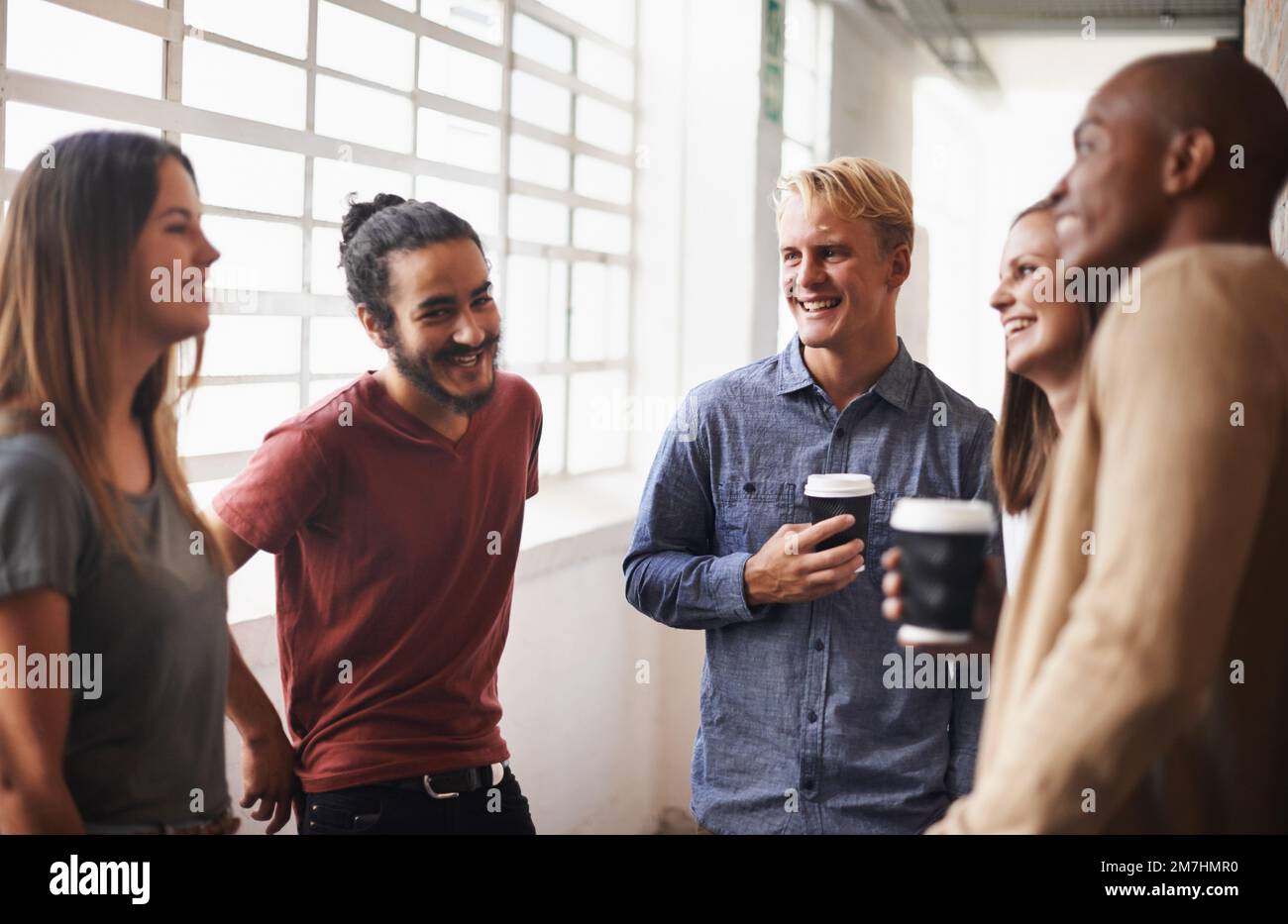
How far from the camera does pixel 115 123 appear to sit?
1.69 m

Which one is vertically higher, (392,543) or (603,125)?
(603,125)

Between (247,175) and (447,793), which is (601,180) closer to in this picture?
(247,175)

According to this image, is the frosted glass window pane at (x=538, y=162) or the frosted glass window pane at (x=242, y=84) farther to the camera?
the frosted glass window pane at (x=538, y=162)

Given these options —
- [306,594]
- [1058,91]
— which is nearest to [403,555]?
[306,594]

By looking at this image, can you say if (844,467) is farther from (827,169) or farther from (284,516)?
(284,516)

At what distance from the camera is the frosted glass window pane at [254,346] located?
1.90m

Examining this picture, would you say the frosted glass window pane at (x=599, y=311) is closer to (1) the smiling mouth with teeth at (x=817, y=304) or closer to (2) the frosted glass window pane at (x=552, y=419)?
(2) the frosted glass window pane at (x=552, y=419)

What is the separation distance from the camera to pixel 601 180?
264 cm

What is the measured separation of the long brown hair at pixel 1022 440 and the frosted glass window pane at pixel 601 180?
121 centimetres

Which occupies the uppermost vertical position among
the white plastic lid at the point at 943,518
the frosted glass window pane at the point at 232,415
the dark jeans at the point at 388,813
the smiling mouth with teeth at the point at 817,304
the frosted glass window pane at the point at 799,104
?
Result: the frosted glass window pane at the point at 799,104

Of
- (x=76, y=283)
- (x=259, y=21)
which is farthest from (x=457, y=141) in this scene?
(x=76, y=283)

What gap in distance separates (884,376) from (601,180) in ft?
3.50

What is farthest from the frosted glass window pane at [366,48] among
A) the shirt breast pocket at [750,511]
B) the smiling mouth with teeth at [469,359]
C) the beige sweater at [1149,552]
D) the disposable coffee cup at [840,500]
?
the beige sweater at [1149,552]

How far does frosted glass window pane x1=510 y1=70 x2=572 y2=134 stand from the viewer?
2416 millimetres
